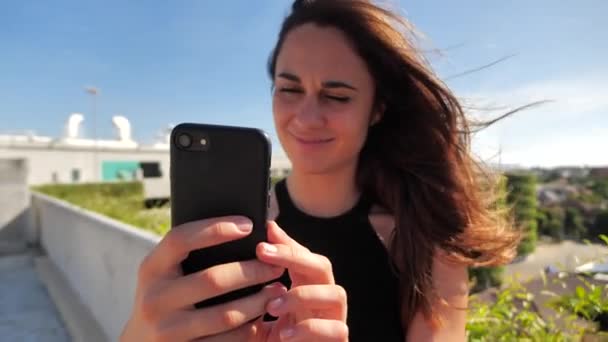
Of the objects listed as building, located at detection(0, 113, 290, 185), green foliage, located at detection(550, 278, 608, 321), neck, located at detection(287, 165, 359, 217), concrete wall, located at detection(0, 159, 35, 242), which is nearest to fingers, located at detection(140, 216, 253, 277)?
neck, located at detection(287, 165, 359, 217)

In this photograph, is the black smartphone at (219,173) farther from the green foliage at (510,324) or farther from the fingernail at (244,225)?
the green foliage at (510,324)

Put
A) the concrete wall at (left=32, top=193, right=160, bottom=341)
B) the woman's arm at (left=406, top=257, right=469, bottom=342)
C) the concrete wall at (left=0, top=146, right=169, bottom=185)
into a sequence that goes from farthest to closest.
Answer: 1. the concrete wall at (left=0, top=146, right=169, bottom=185)
2. the concrete wall at (left=32, top=193, right=160, bottom=341)
3. the woman's arm at (left=406, top=257, right=469, bottom=342)

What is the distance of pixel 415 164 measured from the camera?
1463 millimetres

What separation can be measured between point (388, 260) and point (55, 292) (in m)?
6.13

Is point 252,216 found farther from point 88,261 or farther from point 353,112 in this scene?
point 88,261

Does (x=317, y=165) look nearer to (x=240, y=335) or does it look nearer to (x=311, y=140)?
(x=311, y=140)

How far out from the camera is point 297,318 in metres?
0.80

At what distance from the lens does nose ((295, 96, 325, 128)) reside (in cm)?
123

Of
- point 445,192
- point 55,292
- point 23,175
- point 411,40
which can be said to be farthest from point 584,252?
point 23,175

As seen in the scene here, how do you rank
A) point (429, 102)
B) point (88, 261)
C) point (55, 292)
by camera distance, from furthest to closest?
point (55, 292) < point (88, 261) < point (429, 102)

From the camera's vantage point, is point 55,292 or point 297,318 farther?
point 55,292

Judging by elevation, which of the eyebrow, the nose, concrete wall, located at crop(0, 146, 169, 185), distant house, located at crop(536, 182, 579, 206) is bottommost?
distant house, located at crop(536, 182, 579, 206)

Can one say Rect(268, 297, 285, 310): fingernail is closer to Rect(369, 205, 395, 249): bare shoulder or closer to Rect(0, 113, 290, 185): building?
Rect(369, 205, 395, 249): bare shoulder

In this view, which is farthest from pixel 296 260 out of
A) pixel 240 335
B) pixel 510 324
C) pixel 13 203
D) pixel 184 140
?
pixel 13 203
